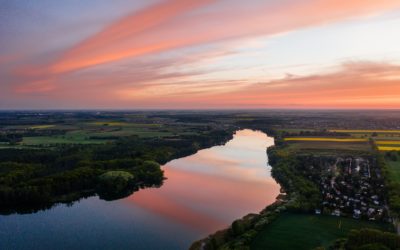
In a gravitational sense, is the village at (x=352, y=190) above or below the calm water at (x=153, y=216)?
above

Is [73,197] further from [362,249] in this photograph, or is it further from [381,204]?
[381,204]

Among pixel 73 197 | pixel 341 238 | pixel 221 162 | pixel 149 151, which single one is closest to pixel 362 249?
pixel 341 238

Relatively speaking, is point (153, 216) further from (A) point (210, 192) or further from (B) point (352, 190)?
(B) point (352, 190)

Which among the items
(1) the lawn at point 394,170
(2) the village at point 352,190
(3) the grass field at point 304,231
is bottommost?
(3) the grass field at point 304,231

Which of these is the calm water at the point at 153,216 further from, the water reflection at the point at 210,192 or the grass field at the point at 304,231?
the grass field at the point at 304,231

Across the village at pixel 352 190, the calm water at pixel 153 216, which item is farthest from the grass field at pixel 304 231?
the calm water at pixel 153 216

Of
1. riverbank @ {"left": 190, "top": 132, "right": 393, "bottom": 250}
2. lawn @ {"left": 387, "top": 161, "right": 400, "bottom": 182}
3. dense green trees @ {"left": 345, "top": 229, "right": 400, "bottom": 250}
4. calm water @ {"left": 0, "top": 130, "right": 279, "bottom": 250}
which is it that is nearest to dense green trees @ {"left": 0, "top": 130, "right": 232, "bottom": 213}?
calm water @ {"left": 0, "top": 130, "right": 279, "bottom": 250}

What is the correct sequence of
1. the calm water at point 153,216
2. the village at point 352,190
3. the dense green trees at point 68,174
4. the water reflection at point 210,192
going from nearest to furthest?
the calm water at point 153,216
the village at point 352,190
the water reflection at point 210,192
the dense green trees at point 68,174

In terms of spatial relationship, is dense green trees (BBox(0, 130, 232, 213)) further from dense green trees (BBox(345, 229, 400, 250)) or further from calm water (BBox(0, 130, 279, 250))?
dense green trees (BBox(345, 229, 400, 250))
